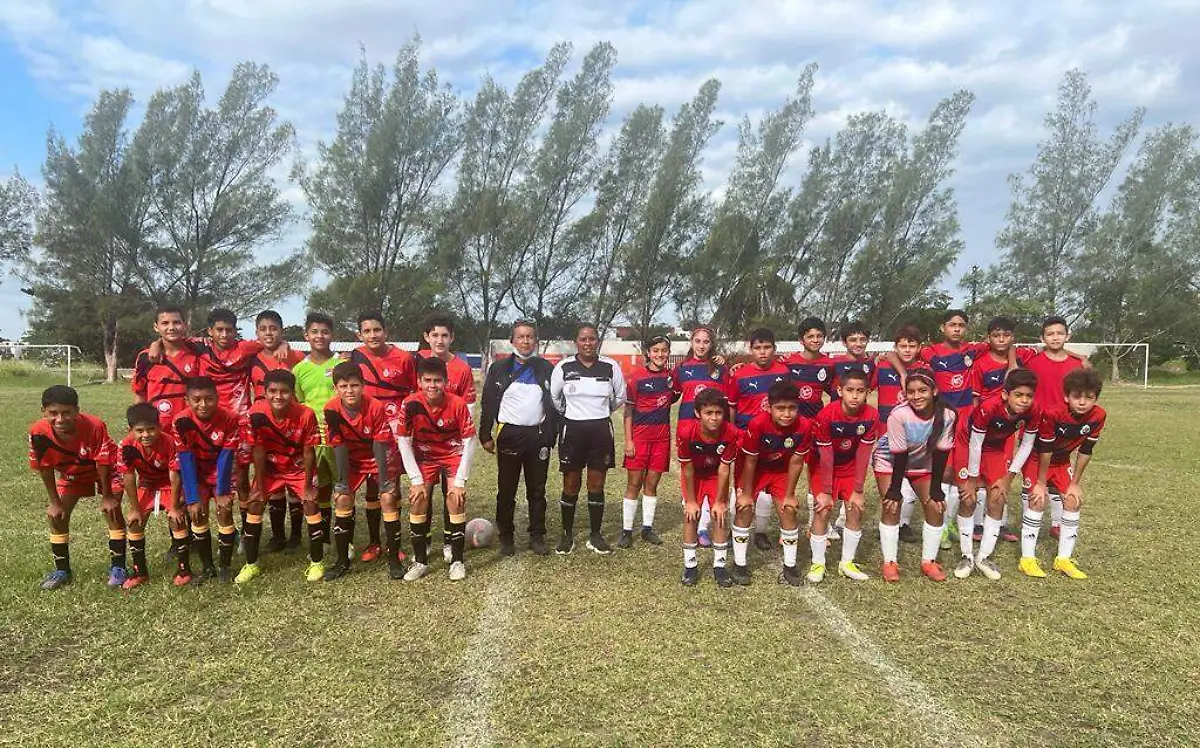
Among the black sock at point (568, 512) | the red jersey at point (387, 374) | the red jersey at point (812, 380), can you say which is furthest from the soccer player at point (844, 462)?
the red jersey at point (387, 374)

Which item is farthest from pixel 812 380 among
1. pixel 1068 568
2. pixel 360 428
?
pixel 360 428

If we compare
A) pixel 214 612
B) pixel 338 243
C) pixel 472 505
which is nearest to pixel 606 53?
pixel 338 243

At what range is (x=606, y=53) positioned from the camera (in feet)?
111

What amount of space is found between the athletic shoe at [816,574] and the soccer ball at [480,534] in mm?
2726

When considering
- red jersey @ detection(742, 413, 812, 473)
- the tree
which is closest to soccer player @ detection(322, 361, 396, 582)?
red jersey @ detection(742, 413, 812, 473)

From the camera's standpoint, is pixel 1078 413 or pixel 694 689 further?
pixel 1078 413

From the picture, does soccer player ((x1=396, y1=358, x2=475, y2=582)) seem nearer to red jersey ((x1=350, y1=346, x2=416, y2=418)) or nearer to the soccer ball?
red jersey ((x1=350, y1=346, x2=416, y2=418))

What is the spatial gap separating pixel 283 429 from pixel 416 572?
4.84ft

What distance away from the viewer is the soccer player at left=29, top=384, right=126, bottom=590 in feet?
15.2

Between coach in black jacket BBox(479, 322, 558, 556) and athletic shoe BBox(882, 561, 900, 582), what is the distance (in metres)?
2.70

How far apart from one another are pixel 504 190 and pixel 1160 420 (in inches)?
1072

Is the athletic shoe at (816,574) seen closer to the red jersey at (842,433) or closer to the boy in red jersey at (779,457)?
the boy in red jersey at (779,457)

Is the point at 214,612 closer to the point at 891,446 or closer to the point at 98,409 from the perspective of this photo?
the point at 891,446

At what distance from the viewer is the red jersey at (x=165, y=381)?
5.34 meters
